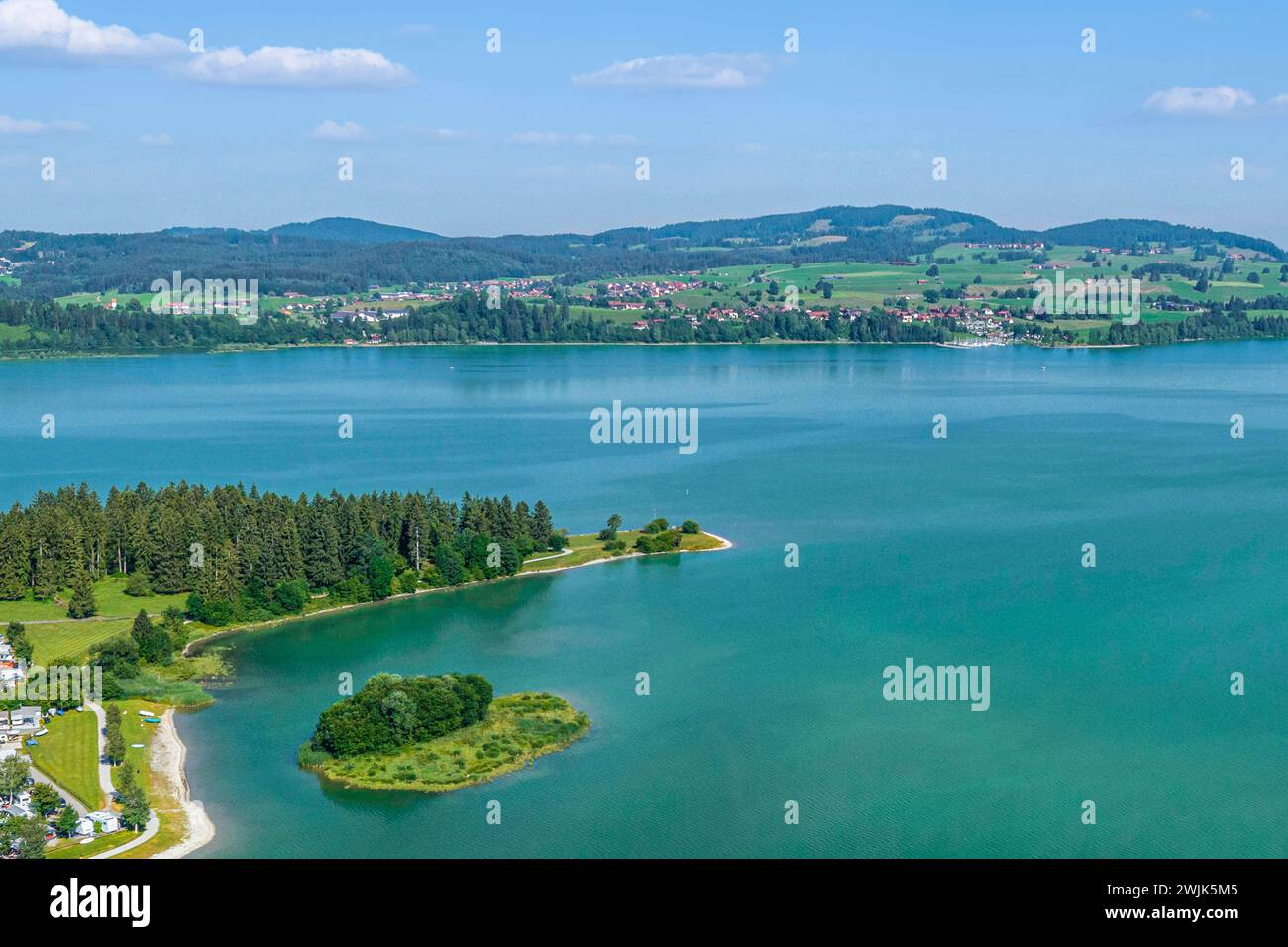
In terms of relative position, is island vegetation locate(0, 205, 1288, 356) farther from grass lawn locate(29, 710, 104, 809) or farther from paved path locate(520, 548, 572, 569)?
grass lawn locate(29, 710, 104, 809)

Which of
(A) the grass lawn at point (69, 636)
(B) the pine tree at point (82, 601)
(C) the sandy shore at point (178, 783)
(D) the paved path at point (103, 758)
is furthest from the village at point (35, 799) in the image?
(B) the pine tree at point (82, 601)

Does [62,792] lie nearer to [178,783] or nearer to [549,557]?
[178,783]

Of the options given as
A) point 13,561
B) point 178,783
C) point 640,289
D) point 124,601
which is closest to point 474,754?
point 178,783

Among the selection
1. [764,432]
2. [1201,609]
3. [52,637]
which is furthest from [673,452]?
[52,637]

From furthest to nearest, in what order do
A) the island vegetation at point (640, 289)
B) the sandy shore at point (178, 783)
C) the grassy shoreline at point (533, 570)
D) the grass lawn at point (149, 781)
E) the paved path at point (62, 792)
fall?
the island vegetation at point (640, 289) < the grassy shoreline at point (533, 570) < the paved path at point (62, 792) < the sandy shore at point (178, 783) < the grass lawn at point (149, 781)

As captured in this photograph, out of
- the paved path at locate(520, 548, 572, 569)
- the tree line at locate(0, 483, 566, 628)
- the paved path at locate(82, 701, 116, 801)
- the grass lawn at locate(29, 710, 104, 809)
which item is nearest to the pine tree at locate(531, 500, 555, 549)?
the tree line at locate(0, 483, 566, 628)

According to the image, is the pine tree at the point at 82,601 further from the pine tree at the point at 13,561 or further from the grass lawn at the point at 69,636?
the pine tree at the point at 13,561
